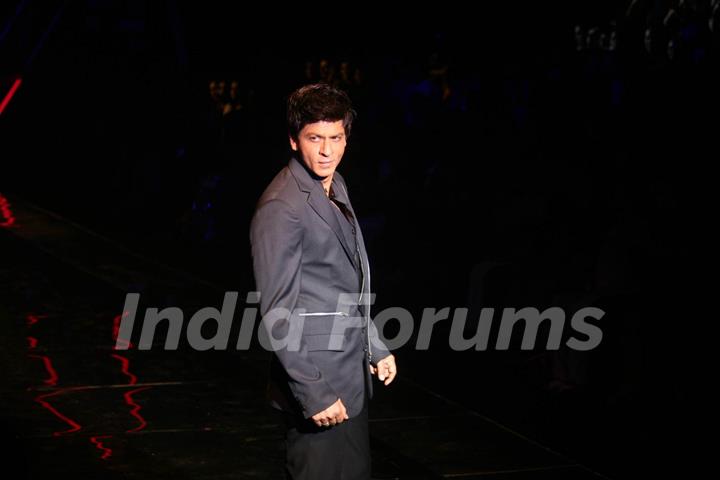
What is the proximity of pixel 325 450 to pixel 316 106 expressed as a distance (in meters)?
1.10

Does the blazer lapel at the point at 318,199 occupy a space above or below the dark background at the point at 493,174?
below

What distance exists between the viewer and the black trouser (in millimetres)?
3793

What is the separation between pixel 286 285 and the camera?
3639 millimetres

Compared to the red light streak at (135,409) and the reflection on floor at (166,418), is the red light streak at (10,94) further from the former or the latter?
the red light streak at (135,409)

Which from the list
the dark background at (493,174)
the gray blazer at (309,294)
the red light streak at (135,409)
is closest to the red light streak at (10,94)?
the dark background at (493,174)

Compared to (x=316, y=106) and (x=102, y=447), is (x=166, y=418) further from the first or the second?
(x=316, y=106)

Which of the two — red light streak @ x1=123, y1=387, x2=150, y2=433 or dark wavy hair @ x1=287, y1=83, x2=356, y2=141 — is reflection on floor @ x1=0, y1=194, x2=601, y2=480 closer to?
red light streak @ x1=123, y1=387, x2=150, y2=433

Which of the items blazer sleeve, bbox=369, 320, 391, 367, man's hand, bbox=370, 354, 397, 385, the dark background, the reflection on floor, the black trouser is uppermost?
the dark background

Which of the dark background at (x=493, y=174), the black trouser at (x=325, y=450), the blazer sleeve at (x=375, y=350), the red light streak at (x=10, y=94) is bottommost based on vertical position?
the black trouser at (x=325, y=450)

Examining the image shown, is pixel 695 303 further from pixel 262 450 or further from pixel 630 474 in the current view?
pixel 262 450

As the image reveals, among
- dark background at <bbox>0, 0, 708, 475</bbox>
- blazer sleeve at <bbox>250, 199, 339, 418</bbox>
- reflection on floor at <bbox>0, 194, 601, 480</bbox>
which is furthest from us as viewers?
dark background at <bbox>0, 0, 708, 475</bbox>

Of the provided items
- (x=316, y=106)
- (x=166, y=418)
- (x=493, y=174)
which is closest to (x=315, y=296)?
(x=316, y=106)

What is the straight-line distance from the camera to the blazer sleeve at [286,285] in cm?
360

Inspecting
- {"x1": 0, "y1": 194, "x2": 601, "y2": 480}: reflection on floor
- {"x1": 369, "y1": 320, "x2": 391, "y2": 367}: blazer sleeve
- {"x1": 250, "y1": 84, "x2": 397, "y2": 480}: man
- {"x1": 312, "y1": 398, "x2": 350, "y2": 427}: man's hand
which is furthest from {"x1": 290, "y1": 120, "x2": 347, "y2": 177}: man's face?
{"x1": 0, "y1": 194, "x2": 601, "y2": 480}: reflection on floor
